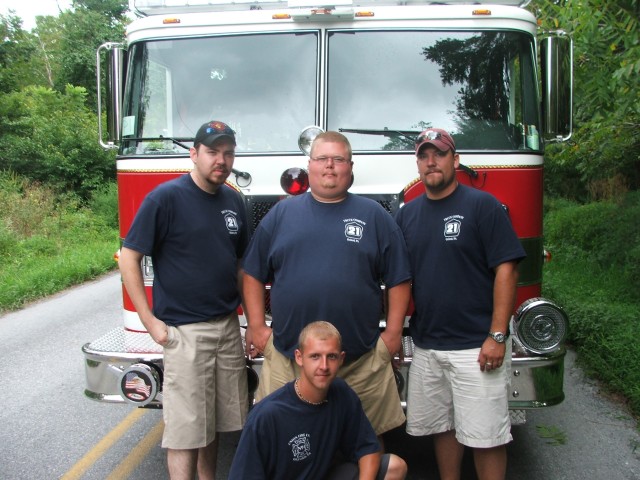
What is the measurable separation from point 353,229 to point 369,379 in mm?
693

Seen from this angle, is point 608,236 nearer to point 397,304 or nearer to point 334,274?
point 397,304

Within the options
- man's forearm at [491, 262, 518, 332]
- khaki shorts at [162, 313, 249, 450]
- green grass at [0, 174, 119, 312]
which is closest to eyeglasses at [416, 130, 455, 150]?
man's forearm at [491, 262, 518, 332]

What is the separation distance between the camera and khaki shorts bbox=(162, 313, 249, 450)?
325cm

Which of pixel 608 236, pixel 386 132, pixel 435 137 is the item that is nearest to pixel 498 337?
pixel 435 137

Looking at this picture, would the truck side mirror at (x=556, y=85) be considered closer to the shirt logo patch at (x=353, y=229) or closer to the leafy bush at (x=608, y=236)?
the shirt logo patch at (x=353, y=229)

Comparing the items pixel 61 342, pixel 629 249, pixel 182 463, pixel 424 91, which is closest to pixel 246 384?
pixel 182 463

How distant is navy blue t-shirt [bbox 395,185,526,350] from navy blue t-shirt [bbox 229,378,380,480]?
0.66 m

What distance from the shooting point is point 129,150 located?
4086 millimetres

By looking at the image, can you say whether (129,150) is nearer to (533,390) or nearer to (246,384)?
(246,384)

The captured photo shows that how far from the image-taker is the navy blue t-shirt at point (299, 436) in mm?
2658

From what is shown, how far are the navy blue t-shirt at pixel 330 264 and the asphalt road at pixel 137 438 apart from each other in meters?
1.49

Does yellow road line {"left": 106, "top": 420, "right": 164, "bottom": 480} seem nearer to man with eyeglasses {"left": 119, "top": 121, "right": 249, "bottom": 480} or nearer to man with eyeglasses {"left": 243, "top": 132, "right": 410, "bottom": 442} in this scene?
man with eyeglasses {"left": 119, "top": 121, "right": 249, "bottom": 480}

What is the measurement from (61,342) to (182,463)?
14.8 ft

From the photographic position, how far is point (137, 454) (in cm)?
434
